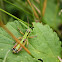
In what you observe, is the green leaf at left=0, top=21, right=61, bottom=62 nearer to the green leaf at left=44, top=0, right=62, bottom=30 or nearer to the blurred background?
the blurred background

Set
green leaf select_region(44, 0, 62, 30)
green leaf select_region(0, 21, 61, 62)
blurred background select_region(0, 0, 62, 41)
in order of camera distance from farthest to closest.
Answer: green leaf select_region(44, 0, 62, 30) < blurred background select_region(0, 0, 62, 41) < green leaf select_region(0, 21, 61, 62)

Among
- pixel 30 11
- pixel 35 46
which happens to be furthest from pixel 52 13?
pixel 35 46

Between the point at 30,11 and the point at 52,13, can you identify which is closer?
the point at 30,11

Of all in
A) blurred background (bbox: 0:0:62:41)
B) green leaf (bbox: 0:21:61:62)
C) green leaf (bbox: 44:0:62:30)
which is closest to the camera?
green leaf (bbox: 0:21:61:62)

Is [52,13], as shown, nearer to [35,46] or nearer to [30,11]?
[30,11]

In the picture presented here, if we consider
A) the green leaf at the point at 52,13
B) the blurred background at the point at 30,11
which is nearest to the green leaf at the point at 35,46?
the blurred background at the point at 30,11

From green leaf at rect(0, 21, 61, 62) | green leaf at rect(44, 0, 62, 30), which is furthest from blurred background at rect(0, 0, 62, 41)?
green leaf at rect(0, 21, 61, 62)

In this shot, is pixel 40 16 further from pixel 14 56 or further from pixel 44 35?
pixel 14 56

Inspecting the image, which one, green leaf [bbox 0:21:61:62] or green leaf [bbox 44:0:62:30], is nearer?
green leaf [bbox 0:21:61:62]

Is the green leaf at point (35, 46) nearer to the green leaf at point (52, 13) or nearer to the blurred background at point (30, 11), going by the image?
the blurred background at point (30, 11)
